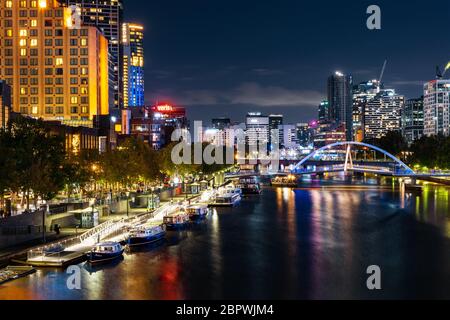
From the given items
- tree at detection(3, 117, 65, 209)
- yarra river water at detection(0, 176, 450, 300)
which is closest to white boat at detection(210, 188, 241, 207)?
yarra river water at detection(0, 176, 450, 300)

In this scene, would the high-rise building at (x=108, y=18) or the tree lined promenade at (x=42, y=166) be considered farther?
the high-rise building at (x=108, y=18)

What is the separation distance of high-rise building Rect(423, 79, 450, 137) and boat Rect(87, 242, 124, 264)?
529ft

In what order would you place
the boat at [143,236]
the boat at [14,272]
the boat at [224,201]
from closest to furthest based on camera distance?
the boat at [14,272]
the boat at [143,236]
the boat at [224,201]

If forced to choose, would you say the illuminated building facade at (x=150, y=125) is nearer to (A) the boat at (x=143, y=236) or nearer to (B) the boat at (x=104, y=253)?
(A) the boat at (x=143, y=236)

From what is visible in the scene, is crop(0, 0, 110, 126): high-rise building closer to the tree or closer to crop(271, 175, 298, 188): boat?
crop(271, 175, 298, 188): boat

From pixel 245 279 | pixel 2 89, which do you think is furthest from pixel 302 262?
pixel 2 89

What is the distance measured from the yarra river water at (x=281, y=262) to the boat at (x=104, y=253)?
538mm

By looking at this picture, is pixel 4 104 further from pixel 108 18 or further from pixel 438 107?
pixel 438 107

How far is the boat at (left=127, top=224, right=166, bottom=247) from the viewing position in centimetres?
3428

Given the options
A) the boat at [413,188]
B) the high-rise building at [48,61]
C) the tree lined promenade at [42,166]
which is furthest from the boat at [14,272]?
the boat at [413,188]

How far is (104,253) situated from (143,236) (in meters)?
5.15

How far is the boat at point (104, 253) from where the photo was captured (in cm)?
2927

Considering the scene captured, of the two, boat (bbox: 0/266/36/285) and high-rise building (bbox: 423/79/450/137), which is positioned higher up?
high-rise building (bbox: 423/79/450/137)

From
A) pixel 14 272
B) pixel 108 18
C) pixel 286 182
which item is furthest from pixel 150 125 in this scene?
pixel 14 272
